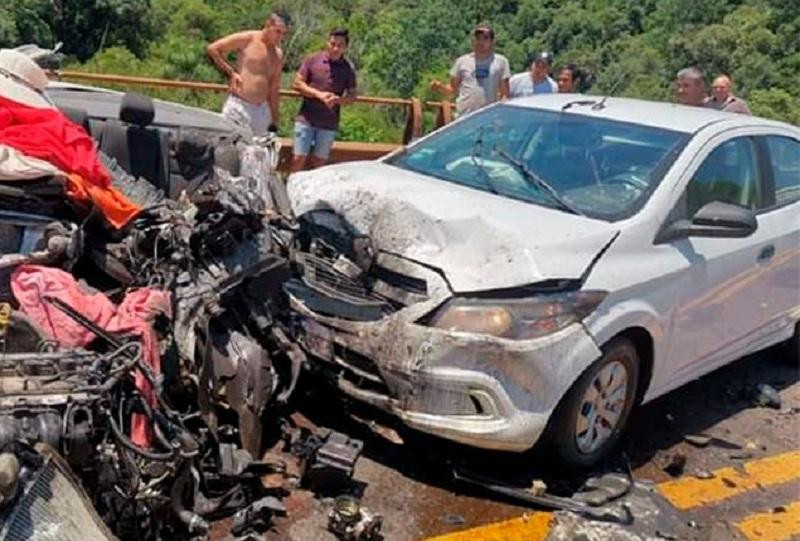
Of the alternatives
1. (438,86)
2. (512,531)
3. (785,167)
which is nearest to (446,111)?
(438,86)

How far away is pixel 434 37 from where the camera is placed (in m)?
45.5

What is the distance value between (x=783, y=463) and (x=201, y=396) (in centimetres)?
316

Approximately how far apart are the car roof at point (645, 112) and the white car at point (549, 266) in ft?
0.07

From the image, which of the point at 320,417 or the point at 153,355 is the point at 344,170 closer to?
the point at 320,417

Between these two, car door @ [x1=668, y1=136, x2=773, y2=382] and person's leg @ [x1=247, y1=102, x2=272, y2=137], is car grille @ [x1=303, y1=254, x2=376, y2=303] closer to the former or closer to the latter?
car door @ [x1=668, y1=136, x2=773, y2=382]

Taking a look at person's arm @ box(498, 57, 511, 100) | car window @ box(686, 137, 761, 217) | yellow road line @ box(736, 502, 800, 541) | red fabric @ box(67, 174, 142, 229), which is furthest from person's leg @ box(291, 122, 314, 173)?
yellow road line @ box(736, 502, 800, 541)

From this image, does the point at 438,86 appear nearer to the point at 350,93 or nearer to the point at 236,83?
the point at 350,93

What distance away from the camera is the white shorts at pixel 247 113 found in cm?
766

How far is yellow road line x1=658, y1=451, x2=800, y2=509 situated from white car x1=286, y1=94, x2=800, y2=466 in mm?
398

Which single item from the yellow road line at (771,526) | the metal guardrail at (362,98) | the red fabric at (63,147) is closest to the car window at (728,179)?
the yellow road line at (771,526)

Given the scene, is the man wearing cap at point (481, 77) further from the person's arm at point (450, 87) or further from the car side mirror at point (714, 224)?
the car side mirror at point (714, 224)

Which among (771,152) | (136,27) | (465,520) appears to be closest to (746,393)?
(771,152)

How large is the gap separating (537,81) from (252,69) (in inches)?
107

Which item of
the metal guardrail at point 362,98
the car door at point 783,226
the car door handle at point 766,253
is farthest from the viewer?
the metal guardrail at point 362,98
